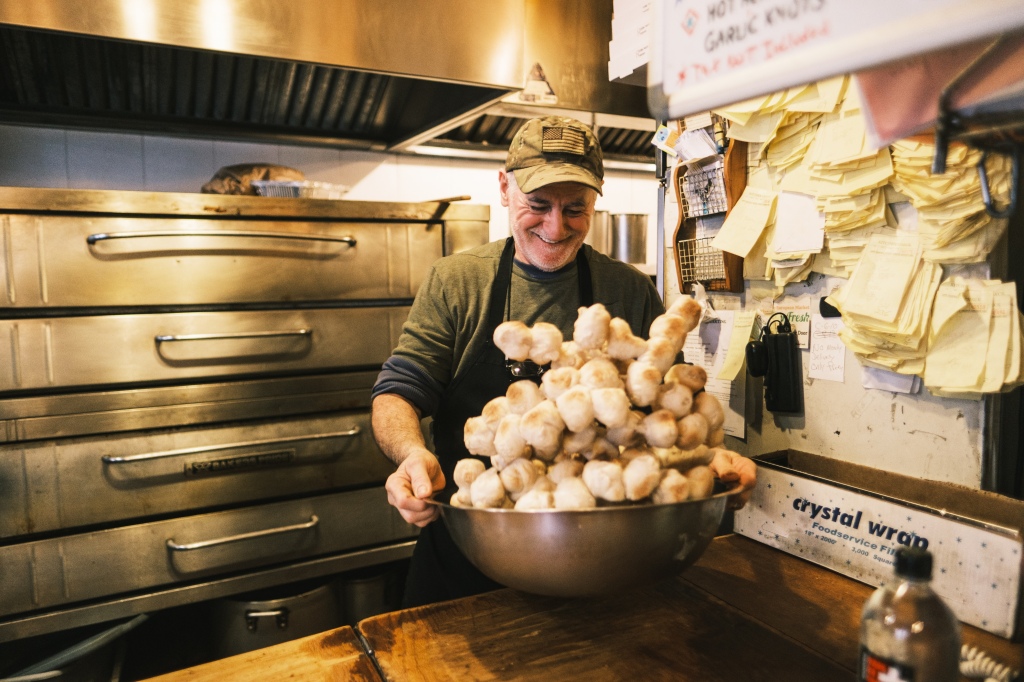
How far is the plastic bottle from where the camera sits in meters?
0.60

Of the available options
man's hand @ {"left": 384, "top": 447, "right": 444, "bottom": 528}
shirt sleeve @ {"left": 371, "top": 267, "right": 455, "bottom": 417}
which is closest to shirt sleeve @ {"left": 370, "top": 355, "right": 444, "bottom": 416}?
shirt sleeve @ {"left": 371, "top": 267, "right": 455, "bottom": 417}

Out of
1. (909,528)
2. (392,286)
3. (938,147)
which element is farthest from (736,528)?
(392,286)

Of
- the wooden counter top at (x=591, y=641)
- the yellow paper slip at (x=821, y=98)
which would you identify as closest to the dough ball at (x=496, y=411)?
the wooden counter top at (x=591, y=641)

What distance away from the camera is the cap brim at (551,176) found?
1.48 metres

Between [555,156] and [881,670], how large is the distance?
121 cm

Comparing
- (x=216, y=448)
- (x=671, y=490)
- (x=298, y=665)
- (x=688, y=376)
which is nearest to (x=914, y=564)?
(x=671, y=490)

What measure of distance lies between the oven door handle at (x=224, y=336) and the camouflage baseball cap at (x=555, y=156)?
40.8 inches

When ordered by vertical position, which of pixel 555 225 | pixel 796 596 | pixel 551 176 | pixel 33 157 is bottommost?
pixel 796 596

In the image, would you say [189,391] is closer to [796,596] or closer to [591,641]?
[591,641]

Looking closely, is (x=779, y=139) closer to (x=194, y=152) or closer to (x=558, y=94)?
(x=558, y=94)

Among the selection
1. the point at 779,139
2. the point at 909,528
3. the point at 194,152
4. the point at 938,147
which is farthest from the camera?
the point at 194,152

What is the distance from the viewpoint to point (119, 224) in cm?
198

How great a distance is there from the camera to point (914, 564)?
602mm

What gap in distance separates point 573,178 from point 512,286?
37cm
